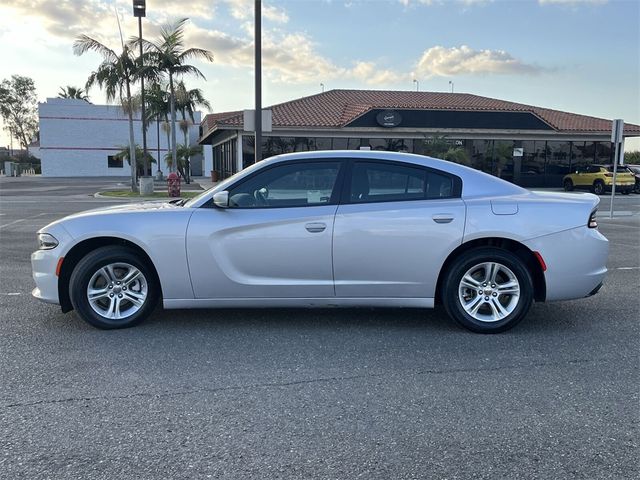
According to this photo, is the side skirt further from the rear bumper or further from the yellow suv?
the yellow suv

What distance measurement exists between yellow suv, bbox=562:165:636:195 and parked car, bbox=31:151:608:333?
25466mm

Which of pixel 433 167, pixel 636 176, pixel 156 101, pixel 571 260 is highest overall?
pixel 156 101

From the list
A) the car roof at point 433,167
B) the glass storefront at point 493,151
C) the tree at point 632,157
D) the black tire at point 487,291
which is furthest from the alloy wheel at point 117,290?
the tree at point 632,157

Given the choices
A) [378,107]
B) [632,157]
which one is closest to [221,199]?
[378,107]

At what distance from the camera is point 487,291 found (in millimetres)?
4836

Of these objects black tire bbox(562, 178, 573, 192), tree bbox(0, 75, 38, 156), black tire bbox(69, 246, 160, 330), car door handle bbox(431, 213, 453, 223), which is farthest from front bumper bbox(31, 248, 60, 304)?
tree bbox(0, 75, 38, 156)

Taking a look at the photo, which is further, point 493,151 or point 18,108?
point 18,108

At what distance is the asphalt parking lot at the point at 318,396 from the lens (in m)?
2.81

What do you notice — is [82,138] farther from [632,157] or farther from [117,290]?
[117,290]

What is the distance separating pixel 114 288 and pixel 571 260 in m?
4.02

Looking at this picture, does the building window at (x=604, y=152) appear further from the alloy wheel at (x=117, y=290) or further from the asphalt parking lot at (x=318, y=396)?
the alloy wheel at (x=117, y=290)

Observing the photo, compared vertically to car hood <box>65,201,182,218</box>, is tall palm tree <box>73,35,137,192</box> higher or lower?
higher

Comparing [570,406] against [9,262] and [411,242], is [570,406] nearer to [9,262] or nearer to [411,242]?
[411,242]

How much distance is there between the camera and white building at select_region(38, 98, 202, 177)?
173 feet
